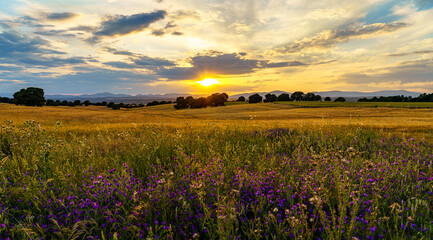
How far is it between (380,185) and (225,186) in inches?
91.8

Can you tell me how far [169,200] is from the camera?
313cm

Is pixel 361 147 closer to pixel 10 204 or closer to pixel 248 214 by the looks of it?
pixel 248 214

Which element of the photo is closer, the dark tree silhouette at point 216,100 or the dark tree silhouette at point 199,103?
the dark tree silhouette at point 199,103

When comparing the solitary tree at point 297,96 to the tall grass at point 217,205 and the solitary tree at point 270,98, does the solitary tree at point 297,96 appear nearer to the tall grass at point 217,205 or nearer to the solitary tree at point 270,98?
the solitary tree at point 270,98

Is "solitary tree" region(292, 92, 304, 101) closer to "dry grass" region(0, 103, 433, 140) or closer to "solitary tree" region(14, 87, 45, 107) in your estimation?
"dry grass" region(0, 103, 433, 140)

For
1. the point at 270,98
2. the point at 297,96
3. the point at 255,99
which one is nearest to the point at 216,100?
the point at 255,99

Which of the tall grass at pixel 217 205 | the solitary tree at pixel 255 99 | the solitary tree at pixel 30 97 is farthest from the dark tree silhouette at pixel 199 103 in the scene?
the tall grass at pixel 217 205

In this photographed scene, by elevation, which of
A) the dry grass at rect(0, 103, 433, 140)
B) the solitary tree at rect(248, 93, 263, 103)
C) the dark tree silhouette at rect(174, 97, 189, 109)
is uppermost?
the solitary tree at rect(248, 93, 263, 103)

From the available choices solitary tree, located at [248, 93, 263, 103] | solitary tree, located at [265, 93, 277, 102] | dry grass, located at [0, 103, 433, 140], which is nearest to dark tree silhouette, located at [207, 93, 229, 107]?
solitary tree, located at [248, 93, 263, 103]

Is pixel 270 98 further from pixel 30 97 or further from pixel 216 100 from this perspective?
pixel 30 97

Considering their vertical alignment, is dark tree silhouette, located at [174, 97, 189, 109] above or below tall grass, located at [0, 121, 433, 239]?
above

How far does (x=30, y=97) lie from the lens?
83.3 meters

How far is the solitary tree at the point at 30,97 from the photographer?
273ft

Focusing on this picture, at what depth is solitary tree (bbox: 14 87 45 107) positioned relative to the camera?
273 ft
